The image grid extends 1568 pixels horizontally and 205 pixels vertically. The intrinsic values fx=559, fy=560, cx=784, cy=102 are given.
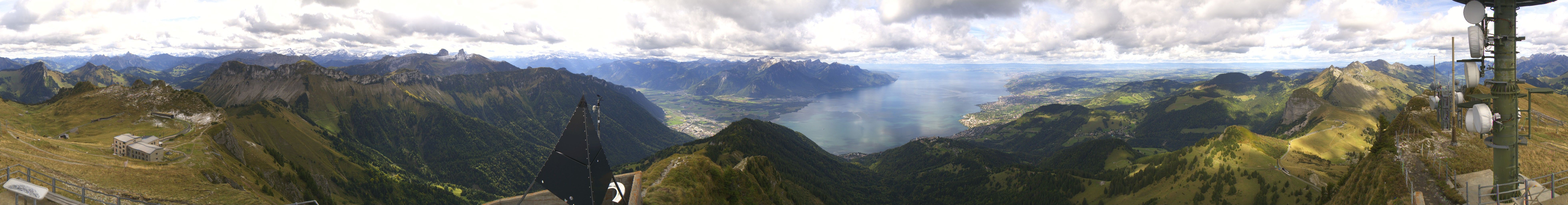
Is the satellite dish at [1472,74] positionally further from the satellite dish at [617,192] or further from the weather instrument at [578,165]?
the satellite dish at [617,192]

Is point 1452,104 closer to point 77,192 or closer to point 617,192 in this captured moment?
point 617,192

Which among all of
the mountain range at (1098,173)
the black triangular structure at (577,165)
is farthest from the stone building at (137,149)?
the black triangular structure at (577,165)

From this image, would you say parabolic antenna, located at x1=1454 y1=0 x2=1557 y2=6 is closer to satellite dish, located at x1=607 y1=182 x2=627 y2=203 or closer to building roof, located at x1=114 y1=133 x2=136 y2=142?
satellite dish, located at x1=607 y1=182 x2=627 y2=203

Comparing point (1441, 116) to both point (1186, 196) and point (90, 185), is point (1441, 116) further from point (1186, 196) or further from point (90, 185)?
point (1186, 196)

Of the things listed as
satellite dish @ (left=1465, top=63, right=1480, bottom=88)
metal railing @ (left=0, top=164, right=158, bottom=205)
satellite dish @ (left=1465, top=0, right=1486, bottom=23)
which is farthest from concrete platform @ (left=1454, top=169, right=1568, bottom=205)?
metal railing @ (left=0, top=164, right=158, bottom=205)

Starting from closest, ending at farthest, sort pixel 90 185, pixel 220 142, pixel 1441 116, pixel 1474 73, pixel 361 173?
pixel 1474 73 < pixel 1441 116 < pixel 90 185 < pixel 220 142 < pixel 361 173

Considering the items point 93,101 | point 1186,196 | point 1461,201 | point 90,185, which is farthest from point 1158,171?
point 93,101
